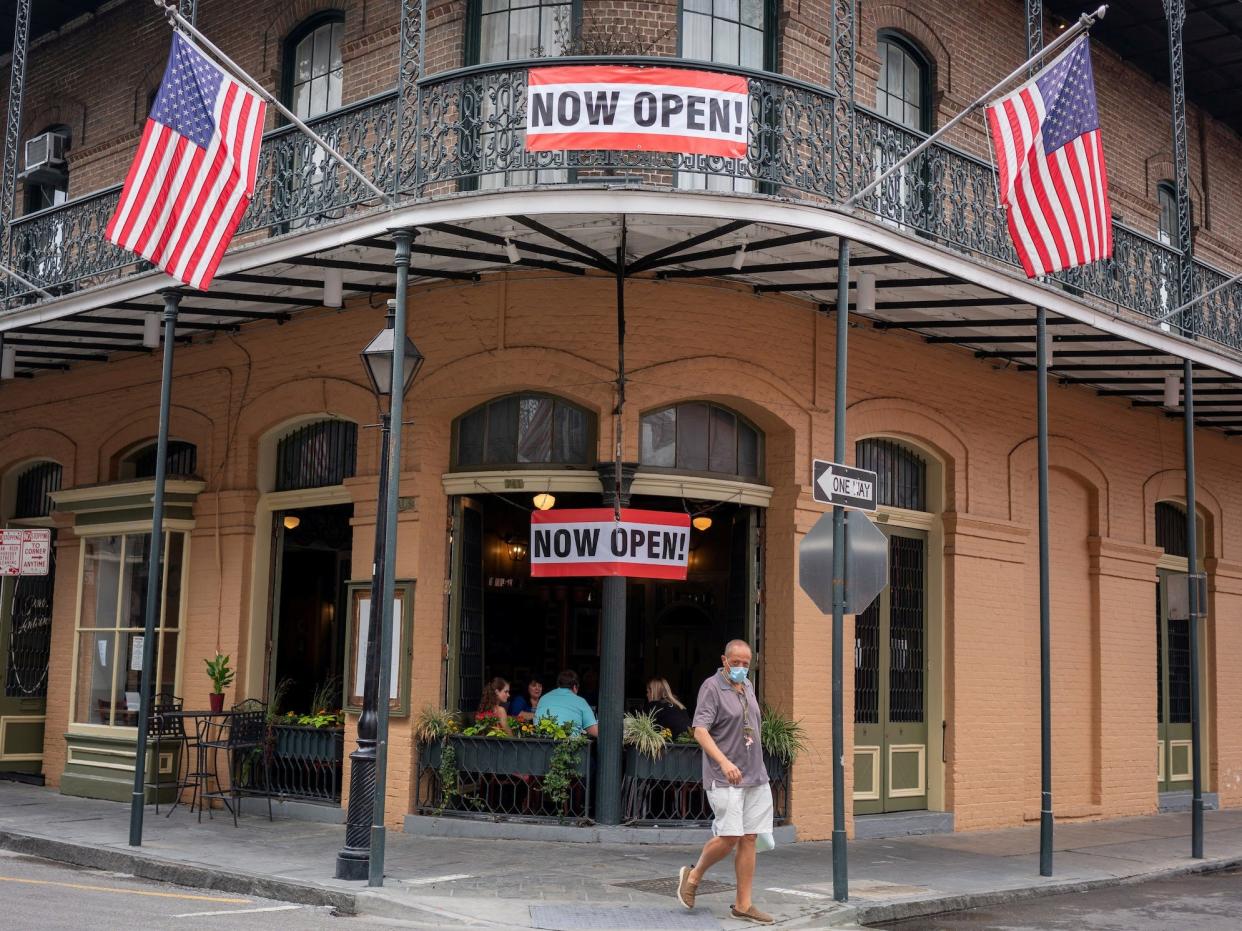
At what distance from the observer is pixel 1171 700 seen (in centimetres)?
1817

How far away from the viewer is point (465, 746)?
12.5 metres

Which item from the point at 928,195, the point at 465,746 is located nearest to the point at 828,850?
the point at 465,746

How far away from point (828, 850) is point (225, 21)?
10.7 m

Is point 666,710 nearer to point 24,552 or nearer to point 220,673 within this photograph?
point 220,673

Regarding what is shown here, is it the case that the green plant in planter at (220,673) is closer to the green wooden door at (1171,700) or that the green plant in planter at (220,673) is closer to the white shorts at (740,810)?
the white shorts at (740,810)

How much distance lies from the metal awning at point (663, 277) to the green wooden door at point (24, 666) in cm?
314

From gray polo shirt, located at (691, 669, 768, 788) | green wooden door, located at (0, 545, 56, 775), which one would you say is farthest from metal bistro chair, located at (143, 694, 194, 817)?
gray polo shirt, located at (691, 669, 768, 788)

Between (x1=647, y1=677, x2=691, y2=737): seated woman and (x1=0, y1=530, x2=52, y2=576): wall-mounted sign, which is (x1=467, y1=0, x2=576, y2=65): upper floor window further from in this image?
(x1=0, y1=530, x2=52, y2=576): wall-mounted sign

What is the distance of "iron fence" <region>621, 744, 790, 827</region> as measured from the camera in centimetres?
1211

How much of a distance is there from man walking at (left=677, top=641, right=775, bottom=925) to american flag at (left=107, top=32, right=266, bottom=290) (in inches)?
214

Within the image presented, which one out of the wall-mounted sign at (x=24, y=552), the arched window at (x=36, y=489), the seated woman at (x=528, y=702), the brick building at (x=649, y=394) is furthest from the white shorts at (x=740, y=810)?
the arched window at (x=36, y=489)

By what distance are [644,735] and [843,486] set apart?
335 cm

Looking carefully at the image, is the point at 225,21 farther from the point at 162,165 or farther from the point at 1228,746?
the point at 1228,746

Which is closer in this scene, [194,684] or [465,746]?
[465,746]
